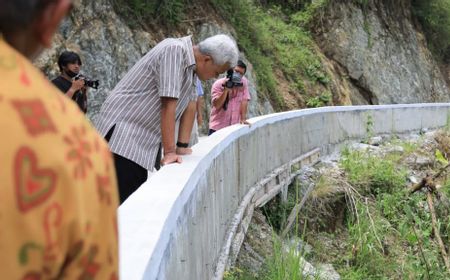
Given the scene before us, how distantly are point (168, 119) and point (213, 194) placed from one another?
86 cm

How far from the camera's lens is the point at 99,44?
9.77m

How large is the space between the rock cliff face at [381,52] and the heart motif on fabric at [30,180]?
63.9 ft

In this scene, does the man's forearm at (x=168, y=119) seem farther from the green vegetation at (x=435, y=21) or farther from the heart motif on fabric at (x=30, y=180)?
the green vegetation at (x=435, y=21)

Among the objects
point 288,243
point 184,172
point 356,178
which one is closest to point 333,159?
point 356,178

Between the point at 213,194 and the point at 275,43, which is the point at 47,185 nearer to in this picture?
the point at 213,194

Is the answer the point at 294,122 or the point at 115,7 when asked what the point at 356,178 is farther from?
the point at 115,7

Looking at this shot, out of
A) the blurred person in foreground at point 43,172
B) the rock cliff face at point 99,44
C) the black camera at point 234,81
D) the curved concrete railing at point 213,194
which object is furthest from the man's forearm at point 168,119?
the rock cliff face at point 99,44

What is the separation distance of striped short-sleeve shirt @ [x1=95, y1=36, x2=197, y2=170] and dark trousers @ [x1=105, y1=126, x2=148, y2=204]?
0.04 metres

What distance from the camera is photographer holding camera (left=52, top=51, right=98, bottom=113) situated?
18.2ft

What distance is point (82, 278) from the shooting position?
3.91 ft

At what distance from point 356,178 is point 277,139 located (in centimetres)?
170

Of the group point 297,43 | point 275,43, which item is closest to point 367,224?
point 275,43

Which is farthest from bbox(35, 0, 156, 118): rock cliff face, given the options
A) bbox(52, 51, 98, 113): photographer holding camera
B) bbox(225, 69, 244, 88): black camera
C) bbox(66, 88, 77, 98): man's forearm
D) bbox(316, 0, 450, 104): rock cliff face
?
bbox(316, 0, 450, 104): rock cliff face

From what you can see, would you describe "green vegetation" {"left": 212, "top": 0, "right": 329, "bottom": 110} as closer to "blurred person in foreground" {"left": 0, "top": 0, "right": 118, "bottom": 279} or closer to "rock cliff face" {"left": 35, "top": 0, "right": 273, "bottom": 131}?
"rock cliff face" {"left": 35, "top": 0, "right": 273, "bottom": 131}
